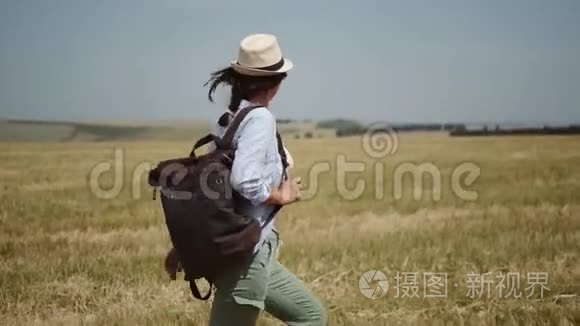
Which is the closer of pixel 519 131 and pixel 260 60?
pixel 260 60

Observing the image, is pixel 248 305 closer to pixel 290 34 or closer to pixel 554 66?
pixel 290 34

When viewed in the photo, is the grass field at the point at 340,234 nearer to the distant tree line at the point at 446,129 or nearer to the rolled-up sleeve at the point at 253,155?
the distant tree line at the point at 446,129

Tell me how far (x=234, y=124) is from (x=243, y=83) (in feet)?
0.52

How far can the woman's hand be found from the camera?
1.73 metres

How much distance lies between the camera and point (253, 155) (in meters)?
1.63

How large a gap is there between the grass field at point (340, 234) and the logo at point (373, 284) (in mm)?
33

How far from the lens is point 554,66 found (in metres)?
3.70

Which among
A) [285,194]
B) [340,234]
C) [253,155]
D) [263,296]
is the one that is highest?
[253,155]

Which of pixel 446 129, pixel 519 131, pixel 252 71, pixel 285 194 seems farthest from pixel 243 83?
pixel 519 131

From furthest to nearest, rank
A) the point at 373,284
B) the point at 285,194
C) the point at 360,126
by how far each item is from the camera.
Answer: the point at 360,126, the point at 373,284, the point at 285,194

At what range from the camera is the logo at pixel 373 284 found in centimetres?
314

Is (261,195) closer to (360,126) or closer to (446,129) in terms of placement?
(360,126)

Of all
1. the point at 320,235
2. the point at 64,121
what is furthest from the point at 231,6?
the point at 320,235

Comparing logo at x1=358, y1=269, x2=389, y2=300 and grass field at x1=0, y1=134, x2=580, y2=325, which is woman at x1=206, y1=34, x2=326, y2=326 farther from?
logo at x1=358, y1=269, x2=389, y2=300
